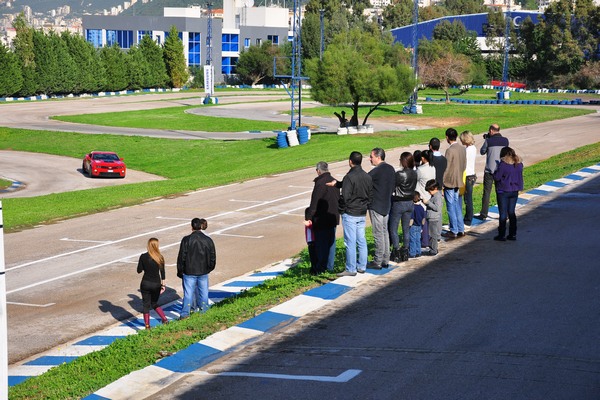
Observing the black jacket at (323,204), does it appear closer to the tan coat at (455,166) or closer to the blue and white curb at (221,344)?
the blue and white curb at (221,344)

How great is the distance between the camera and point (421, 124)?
70.8 metres

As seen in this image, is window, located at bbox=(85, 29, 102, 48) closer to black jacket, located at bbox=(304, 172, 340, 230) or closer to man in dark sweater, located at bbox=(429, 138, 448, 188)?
man in dark sweater, located at bbox=(429, 138, 448, 188)

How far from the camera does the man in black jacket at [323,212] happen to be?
1455 centimetres

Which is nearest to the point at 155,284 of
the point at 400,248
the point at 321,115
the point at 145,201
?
the point at 400,248

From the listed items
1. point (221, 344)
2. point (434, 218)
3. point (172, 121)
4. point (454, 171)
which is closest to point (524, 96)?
point (172, 121)

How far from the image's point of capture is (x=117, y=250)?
68.8 ft

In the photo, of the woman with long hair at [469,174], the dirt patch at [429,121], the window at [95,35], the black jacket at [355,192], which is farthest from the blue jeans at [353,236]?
the window at [95,35]

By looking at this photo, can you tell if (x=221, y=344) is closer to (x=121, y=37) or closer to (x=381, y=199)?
(x=381, y=199)

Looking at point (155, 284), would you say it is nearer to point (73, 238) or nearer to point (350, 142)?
point (73, 238)

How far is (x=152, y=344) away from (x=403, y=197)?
5799 mm

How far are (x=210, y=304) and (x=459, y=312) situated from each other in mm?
4853

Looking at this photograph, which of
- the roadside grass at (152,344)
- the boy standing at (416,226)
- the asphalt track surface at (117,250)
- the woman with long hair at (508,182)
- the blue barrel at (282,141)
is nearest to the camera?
the roadside grass at (152,344)

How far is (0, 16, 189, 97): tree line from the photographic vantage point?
4178 inches

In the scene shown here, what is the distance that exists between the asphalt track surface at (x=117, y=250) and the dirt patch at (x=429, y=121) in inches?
1408
